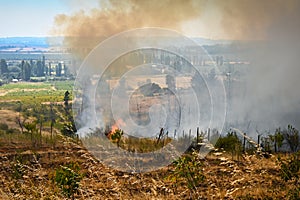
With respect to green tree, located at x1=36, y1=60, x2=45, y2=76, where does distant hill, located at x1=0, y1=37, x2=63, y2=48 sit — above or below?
above

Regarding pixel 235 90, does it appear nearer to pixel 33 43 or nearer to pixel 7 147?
pixel 7 147

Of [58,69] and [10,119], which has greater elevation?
[58,69]

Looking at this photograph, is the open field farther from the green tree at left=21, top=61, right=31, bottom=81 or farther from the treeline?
the green tree at left=21, top=61, right=31, bottom=81

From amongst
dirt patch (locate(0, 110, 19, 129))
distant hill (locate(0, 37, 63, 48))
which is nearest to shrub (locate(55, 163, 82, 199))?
dirt patch (locate(0, 110, 19, 129))

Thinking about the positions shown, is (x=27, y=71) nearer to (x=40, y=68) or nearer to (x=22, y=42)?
(x=40, y=68)

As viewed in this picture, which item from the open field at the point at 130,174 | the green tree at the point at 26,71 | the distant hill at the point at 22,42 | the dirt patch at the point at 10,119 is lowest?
the dirt patch at the point at 10,119

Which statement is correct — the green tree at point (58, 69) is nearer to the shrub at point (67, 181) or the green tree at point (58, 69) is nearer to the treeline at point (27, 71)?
the treeline at point (27, 71)

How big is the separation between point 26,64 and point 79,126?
4515 centimetres

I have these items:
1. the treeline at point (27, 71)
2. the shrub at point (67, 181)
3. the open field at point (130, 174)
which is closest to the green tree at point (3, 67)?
the treeline at point (27, 71)

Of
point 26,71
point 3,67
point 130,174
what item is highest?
point 3,67

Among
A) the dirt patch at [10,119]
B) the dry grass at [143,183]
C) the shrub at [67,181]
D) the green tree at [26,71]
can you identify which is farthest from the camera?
the green tree at [26,71]

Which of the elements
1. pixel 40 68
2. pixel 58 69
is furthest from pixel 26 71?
pixel 58 69

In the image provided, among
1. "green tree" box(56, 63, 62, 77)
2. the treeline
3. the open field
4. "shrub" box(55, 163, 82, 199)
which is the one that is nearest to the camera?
the open field

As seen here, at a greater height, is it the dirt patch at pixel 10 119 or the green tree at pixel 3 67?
the green tree at pixel 3 67
